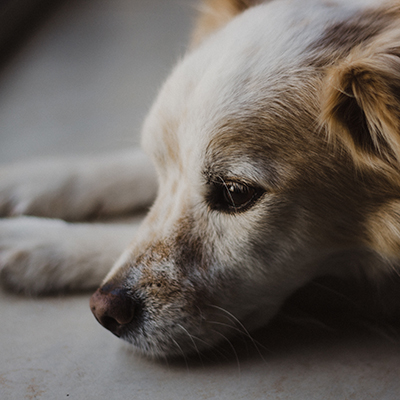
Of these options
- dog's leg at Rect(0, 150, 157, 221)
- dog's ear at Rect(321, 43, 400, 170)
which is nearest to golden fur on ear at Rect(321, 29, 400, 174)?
dog's ear at Rect(321, 43, 400, 170)

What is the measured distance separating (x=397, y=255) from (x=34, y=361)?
965mm

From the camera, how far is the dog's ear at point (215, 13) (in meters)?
1.59

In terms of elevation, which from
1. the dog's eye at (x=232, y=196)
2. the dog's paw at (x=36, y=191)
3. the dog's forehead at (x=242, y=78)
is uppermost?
the dog's forehead at (x=242, y=78)

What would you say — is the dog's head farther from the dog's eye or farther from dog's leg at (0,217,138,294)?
dog's leg at (0,217,138,294)

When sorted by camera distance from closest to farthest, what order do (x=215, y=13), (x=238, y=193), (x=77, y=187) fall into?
(x=238, y=193), (x=215, y=13), (x=77, y=187)

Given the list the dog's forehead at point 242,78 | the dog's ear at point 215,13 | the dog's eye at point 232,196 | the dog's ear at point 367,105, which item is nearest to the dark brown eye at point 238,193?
the dog's eye at point 232,196

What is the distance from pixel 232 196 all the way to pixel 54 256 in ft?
2.05

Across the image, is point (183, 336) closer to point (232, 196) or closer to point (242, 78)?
point (232, 196)

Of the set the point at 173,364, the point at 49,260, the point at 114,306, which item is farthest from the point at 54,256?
the point at 173,364

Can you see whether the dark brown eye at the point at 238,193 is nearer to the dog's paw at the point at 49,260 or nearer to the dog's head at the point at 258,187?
the dog's head at the point at 258,187

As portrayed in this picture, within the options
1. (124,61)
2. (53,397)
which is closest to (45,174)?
(53,397)

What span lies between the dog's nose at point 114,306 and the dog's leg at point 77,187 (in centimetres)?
64

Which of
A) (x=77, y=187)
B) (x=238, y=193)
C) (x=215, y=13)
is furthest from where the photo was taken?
(x=77, y=187)

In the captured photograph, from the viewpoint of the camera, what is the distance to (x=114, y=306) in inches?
45.2
